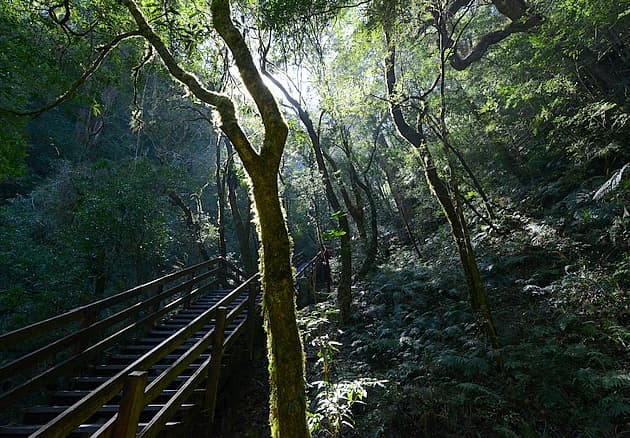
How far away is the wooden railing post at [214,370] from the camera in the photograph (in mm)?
5469

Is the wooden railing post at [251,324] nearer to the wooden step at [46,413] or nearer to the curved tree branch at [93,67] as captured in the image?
the wooden step at [46,413]

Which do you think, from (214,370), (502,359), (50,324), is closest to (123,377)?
(50,324)

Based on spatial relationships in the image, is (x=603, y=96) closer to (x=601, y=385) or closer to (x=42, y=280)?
(x=601, y=385)

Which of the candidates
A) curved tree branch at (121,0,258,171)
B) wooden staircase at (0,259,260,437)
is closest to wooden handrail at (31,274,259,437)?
wooden staircase at (0,259,260,437)

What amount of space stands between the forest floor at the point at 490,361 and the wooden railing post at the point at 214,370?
51.7 inches

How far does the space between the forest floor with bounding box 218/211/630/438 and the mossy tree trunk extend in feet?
0.97

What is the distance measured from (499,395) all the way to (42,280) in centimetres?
1307

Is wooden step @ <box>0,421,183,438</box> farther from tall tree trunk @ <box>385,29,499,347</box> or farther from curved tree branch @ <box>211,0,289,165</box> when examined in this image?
tall tree trunk @ <box>385,29,499,347</box>

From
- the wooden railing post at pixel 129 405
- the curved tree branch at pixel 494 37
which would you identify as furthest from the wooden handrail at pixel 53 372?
the curved tree branch at pixel 494 37

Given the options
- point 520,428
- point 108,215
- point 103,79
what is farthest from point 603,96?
point 108,215

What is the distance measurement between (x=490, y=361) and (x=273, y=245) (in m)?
4.71

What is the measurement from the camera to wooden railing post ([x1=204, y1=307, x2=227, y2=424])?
17.9 ft

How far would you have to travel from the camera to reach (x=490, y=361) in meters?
5.61

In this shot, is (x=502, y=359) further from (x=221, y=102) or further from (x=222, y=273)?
(x=222, y=273)
